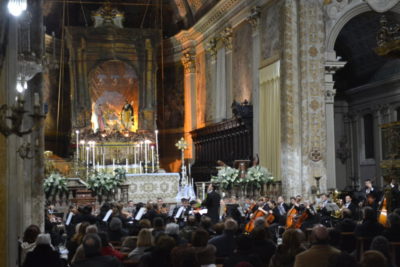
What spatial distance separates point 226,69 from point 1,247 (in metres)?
23.5

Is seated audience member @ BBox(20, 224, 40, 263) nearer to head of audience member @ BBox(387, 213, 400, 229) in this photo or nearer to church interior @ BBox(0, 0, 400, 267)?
church interior @ BBox(0, 0, 400, 267)

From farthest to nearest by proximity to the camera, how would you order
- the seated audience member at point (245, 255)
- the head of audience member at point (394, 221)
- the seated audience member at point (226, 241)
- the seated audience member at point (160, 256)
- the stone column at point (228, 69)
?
1. the stone column at point (228, 69)
2. the head of audience member at point (394, 221)
3. the seated audience member at point (226, 241)
4. the seated audience member at point (245, 255)
5. the seated audience member at point (160, 256)

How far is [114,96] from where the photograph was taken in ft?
121

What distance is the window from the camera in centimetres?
2875

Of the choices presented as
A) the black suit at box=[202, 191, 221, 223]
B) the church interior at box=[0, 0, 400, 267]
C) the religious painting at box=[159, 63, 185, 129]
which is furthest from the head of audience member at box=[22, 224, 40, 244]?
Result: the religious painting at box=[159, 63, 185, 129]

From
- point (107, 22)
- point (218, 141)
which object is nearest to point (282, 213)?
point (218, 141)

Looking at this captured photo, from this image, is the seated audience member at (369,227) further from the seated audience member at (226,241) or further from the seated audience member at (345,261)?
the seated audience member at (345,261)

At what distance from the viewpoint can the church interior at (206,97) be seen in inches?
812

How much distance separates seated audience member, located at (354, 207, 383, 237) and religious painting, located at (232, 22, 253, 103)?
17793 millimetres

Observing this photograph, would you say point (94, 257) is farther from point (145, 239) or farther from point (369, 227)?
point (369, 227)

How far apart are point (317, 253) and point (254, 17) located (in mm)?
20684

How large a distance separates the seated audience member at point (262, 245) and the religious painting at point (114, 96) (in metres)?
27.5

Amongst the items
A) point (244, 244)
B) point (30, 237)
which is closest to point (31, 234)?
point (30, 237)

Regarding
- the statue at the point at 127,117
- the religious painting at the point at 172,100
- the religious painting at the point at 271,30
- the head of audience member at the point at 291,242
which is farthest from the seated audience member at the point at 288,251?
the religious painting at the point at 172,100
